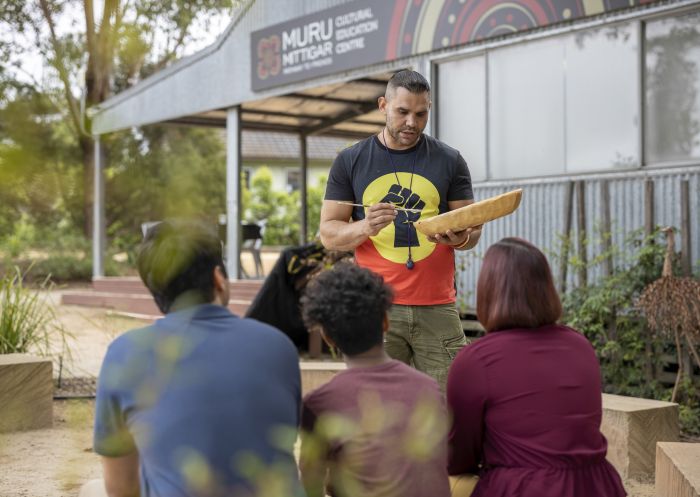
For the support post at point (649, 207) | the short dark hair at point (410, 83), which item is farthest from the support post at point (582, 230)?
the short dark hair at point (410, 83)

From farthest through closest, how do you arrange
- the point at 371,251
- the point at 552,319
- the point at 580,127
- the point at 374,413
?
the point at 580,127 → the point at 371,251 → the point at 552,319 → the point at 374,413

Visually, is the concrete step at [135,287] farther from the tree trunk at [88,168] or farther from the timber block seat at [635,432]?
the timber block seat at [635,432]

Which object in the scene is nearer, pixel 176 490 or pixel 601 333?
pixel 176 490

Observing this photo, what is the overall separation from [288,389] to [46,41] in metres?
1.05

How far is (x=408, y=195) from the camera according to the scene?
11.4ft

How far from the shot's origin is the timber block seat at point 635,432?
15.3ft

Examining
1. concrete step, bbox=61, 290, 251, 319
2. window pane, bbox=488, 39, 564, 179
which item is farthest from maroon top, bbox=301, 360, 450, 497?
concrete step, bbox=61, 290, 251, 319

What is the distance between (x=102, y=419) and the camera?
2.10 m

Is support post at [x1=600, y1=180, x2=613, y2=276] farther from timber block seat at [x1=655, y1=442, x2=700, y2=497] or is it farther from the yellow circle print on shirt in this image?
the yellow circle print on shirt

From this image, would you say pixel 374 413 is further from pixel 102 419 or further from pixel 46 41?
pixel 46 41

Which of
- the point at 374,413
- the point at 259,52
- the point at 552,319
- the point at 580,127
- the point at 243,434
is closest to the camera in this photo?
the point at 243,434

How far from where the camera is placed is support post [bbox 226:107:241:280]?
481 inches

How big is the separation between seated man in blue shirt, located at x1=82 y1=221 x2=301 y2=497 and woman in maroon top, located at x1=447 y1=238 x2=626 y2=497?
0.50m

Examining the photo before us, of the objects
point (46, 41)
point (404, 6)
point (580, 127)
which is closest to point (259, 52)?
point (404, 6)
